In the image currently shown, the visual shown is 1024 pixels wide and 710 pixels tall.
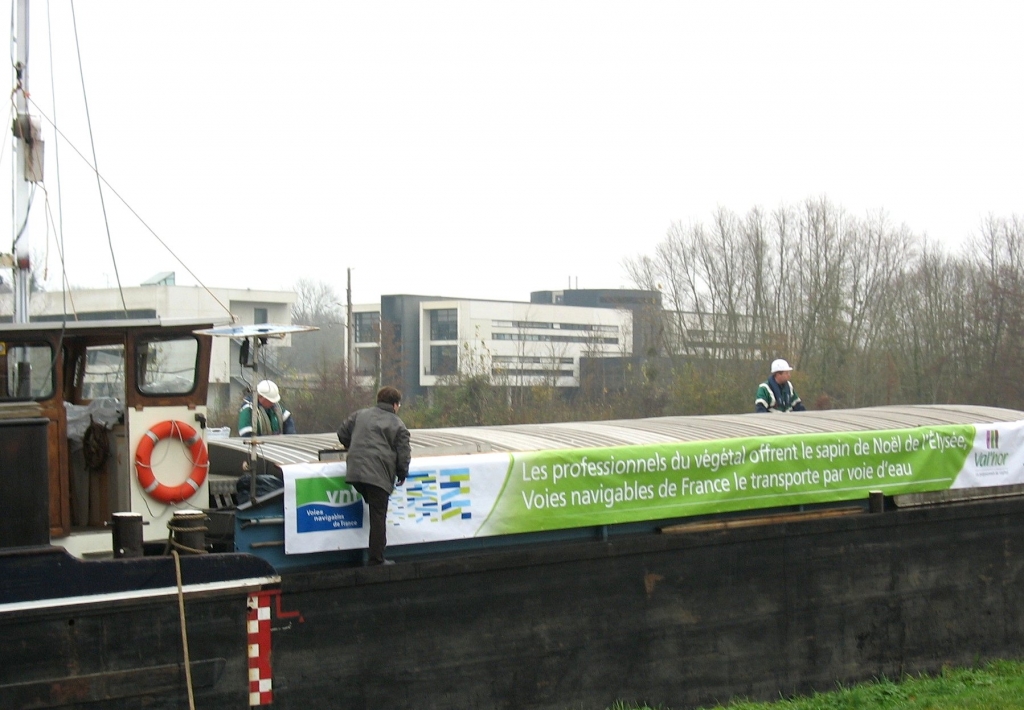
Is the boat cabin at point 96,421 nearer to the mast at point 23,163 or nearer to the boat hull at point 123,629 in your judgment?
the boat hull at point 123,629

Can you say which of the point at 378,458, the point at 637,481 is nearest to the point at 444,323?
the point at 637,481

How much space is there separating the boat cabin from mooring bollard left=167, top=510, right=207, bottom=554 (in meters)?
0.37

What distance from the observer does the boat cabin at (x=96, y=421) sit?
675cm

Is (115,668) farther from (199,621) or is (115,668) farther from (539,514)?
(539,514)

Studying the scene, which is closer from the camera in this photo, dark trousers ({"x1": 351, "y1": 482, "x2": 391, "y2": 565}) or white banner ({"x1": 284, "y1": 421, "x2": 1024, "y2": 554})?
dark trousers ({"x1": 351, "y1": 482, "x2": 391, "y2": 565})

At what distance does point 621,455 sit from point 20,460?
174 inches

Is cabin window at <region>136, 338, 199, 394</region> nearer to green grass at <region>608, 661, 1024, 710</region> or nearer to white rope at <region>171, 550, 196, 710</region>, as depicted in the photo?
white rope at <region>171, 550, 196, 710</region>

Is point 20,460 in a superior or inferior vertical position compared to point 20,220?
inferior

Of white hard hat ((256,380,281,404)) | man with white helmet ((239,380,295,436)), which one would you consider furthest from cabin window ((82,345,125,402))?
white hard hat ((256,380,281,404))

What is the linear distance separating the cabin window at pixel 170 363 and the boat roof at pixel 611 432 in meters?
0.81

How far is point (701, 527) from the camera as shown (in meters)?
9.06

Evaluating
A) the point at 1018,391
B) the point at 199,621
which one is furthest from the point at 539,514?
the point at 1018,391

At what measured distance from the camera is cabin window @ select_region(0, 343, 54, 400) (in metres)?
7.27

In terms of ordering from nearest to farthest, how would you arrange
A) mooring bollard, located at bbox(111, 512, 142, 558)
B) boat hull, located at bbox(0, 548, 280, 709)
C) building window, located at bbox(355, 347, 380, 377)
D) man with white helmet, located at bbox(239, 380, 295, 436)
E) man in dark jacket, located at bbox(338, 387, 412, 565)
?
boat hull, located at bbox(0, 548, 280, 709), mooring bollard, located at bbox(111, 512, 142, 558), man in dark jacket, located at bbox(338, 387, 412, 565), man with white helmet, located at bbox(239, 380, 295, 436), building window, located at bbox(355, 347, 380, 377)
